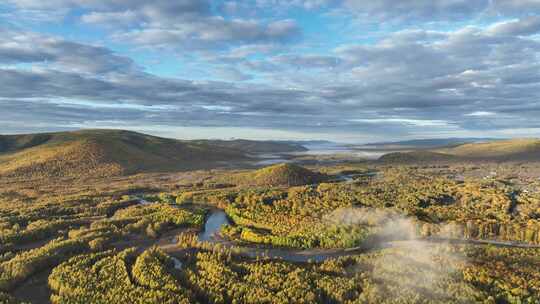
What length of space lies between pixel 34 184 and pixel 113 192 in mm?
42210

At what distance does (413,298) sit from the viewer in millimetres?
35312

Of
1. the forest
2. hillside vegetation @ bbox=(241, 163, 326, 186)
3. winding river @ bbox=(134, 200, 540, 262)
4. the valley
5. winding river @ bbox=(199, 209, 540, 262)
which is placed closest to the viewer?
the forest

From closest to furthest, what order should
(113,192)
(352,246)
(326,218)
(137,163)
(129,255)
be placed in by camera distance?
(129,255) → (352,246) → (326,218) → (113,192) → (137,163)

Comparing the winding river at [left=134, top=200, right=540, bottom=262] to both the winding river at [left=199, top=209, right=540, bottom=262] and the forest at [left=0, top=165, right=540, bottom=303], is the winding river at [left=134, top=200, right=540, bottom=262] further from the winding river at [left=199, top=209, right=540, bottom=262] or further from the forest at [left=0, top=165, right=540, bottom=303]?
the forest at [left=0, top=165, right=540, bottom=303]

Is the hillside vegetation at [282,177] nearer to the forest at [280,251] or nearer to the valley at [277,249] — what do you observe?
the valley at [277,249]

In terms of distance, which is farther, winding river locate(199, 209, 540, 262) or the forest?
winding river locate(199, 209, 540, 262)

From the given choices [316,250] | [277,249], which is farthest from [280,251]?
[316,250]

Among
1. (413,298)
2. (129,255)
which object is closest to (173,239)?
(129,255)

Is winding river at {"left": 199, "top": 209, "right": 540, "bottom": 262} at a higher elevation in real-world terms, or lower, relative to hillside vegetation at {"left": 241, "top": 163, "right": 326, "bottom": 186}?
lower

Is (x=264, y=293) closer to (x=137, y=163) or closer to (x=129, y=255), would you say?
(x=129, y=255)

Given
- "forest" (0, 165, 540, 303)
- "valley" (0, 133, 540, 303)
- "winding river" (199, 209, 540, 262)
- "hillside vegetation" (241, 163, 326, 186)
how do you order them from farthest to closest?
"hillside vegetation" (241, 163, 326, 186) → "winding river" (199, 209, 540, 262) → "valley" (0, 133, 540, 303) → "forest" (0, 165, 540, 303)

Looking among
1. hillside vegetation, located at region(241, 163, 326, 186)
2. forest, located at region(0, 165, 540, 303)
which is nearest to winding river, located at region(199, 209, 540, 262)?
forest, located at region(0, 165, 540, 303)

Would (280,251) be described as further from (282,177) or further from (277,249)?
(282,177)

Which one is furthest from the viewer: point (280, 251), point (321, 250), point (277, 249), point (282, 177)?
point (282, 177)
